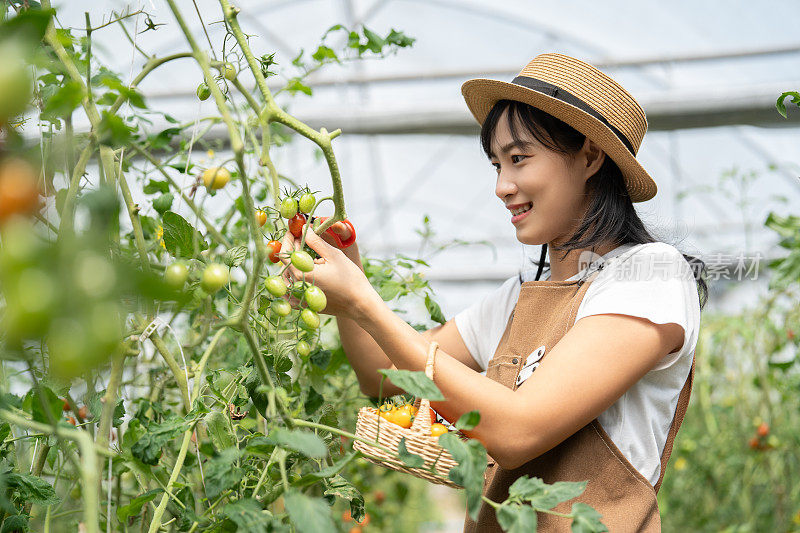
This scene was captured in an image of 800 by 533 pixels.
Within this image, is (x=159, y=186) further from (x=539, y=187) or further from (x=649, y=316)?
(x=649, y=316)

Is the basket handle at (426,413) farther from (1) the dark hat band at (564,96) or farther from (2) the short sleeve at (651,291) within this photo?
(1) the dark hat band at (564,96)

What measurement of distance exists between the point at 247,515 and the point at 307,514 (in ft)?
0.28

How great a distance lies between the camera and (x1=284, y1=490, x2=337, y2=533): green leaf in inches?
23.2

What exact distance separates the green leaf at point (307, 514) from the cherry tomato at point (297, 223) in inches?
14.5

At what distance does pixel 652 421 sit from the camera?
1052 mm

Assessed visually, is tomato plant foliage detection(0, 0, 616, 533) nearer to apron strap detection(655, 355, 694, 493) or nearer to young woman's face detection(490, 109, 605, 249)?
young woman's face detection(490, 109, 605, 249)

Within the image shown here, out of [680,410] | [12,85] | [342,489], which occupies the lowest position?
[680,410]

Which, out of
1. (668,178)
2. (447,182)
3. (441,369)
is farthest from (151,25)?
(447,182)

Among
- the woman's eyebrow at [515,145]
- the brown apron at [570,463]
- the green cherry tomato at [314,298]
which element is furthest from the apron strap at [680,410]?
the green cherry tomato at [314,298]

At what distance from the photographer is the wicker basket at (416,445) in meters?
0.81

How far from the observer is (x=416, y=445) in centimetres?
82

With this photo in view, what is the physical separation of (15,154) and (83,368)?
0.12m

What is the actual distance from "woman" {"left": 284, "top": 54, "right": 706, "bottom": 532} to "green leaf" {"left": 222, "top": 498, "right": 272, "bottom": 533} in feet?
1.01

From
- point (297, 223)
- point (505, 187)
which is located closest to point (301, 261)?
point (297, 223)
